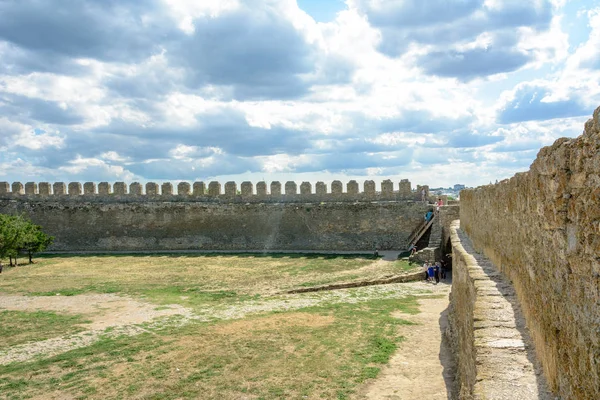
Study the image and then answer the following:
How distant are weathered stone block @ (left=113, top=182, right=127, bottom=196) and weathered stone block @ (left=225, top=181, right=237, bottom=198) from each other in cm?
529

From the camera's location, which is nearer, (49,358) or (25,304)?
(49,358)

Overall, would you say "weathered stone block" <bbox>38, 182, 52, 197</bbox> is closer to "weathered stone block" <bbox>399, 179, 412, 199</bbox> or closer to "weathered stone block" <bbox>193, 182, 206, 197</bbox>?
"weathered stone block" <bbox>193, 182, 206, 197</bbox>

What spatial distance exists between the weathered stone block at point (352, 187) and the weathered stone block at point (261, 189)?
13.2 ft

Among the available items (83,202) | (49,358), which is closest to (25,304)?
(49,358)

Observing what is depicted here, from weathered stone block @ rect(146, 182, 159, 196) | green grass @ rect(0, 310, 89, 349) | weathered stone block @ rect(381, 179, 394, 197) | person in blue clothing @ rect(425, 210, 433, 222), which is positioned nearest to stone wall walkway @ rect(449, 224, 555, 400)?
green grass @ rect(0, 310, 89, 349)

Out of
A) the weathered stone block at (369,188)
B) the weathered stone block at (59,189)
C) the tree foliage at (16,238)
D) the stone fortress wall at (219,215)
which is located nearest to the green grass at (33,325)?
the tree foliage at (16,238)

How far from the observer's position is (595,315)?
77.0 inches

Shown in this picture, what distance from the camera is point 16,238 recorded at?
19.2 metres

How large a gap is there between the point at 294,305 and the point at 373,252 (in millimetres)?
9663

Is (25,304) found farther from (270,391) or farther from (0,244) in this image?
(270,391)

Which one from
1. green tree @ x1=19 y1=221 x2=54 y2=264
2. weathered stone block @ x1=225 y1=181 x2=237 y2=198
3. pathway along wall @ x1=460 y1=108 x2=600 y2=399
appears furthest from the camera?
weathered stone block @ x1=225 y1=181 x2=237 y2=198

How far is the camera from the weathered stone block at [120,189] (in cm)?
2423

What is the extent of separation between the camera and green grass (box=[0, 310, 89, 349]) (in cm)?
943

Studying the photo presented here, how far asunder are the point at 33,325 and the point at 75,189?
607 inches
